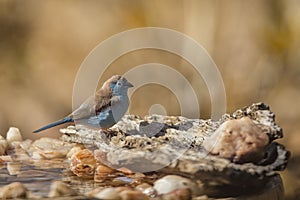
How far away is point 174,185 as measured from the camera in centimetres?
149

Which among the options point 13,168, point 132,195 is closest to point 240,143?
point 132,195

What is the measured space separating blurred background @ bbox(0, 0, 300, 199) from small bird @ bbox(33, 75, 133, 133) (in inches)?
29.7

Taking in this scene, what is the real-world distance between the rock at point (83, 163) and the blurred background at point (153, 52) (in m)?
0.90

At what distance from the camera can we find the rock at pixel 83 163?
74.4 inches

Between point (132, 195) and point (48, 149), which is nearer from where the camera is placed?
point (132, 195)

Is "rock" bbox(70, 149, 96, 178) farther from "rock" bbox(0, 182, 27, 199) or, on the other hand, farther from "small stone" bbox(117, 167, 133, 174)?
"rock" bbox(0, 182, 27, 199)

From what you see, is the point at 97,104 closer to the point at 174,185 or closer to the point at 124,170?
the point at 124,170

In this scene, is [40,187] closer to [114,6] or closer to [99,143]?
[99,143]

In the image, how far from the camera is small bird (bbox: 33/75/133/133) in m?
2.01

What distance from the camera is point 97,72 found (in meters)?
2.92

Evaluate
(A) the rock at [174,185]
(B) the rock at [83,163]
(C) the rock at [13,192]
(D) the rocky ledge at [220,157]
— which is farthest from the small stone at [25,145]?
(A) the rock at [174,185]

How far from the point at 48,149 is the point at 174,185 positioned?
0.97 m

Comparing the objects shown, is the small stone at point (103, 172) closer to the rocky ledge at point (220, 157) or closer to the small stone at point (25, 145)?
the rocky ledge at point (220, 157)

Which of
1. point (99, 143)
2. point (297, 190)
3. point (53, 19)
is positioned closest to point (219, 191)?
point (99, 143)
